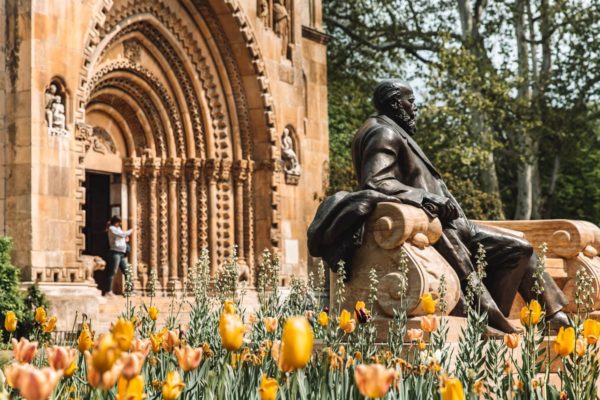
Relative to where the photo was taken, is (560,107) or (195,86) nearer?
(195,86)

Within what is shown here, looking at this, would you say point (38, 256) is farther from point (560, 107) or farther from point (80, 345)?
point (560, 107)

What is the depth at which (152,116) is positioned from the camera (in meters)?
21.7

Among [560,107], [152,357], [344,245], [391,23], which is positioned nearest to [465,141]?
[560,107]

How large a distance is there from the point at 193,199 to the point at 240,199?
1.10m

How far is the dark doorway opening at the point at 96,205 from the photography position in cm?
2152

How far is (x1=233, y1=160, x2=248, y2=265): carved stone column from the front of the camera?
22641 millimetres

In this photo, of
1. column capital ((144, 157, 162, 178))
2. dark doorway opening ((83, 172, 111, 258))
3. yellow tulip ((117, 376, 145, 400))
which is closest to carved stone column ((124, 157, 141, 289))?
column capital ((144, 157, 162, 178))

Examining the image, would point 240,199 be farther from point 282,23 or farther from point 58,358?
point 58,358

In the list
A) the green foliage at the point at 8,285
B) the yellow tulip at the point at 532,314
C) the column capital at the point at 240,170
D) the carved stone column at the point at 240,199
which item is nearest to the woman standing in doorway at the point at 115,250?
the carved stone column at the point at 240,199

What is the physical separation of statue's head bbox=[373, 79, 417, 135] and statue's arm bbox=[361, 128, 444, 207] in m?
0.37

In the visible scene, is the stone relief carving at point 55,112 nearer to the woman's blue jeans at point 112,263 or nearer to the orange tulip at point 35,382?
the woman's blue jeans at point 112,263

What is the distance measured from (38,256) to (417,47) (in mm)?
18896

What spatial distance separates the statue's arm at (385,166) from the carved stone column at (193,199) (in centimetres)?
1398

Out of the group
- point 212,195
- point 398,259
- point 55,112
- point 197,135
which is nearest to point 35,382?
point 398,259
